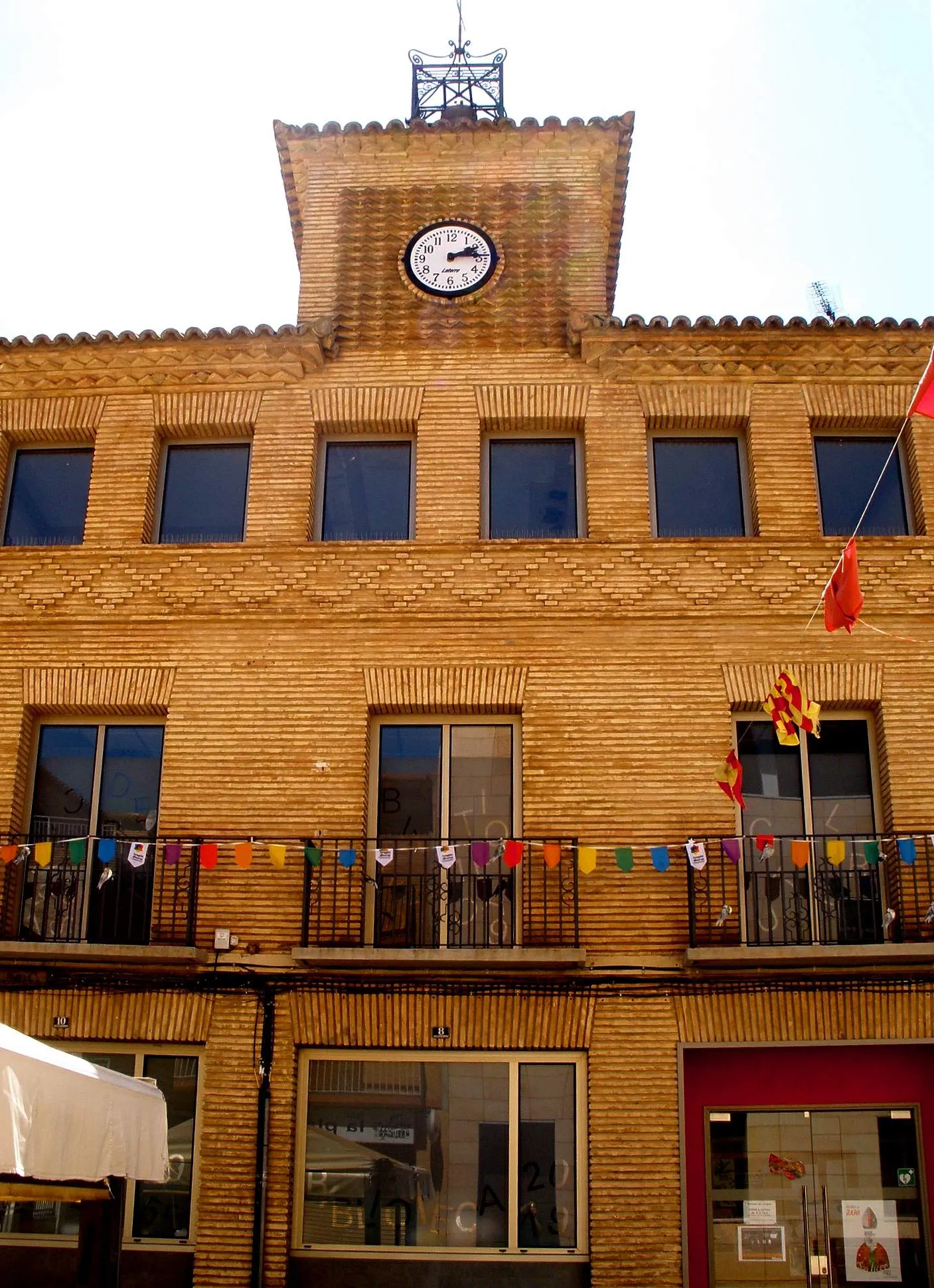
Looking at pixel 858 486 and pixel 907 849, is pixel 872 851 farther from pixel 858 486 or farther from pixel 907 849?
pixel 858 486

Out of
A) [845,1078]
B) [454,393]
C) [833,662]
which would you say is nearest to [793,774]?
[833,662]

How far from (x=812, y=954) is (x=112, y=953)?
555 cm

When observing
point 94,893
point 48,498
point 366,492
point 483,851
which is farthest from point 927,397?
point 48,498

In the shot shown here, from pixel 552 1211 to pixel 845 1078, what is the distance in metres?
2.59

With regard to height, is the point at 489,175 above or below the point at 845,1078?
above

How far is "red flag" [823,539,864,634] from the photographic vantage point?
10.3 meters

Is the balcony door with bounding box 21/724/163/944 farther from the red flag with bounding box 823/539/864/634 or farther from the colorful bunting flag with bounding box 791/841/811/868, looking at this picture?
the red flag with bounding box 823/539/864/634

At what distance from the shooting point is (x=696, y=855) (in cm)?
1097

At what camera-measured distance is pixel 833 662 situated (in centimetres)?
1184

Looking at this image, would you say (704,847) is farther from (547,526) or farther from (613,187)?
(613,187)

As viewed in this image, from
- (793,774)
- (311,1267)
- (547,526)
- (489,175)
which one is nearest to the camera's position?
(311,1267)

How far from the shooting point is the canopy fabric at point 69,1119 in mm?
5945

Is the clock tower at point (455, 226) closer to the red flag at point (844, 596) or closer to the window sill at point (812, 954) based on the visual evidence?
the red flag at point (844, 596)

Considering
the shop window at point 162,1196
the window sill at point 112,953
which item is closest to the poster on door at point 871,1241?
the shop window at point 162,1196
